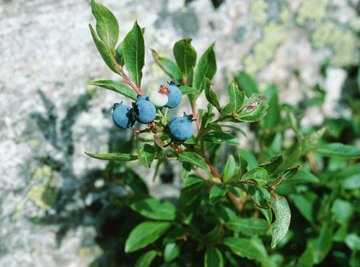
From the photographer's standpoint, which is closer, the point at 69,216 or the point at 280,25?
the point at 69,216

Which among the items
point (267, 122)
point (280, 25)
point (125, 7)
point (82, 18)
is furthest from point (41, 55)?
point (280, 25)

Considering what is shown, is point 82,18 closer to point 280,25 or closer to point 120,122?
point 120,122

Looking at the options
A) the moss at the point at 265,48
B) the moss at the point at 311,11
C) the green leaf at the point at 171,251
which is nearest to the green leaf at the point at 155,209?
the green leaf at the point at 171,251

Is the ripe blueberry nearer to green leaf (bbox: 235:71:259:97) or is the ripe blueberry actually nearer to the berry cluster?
the berry cluster

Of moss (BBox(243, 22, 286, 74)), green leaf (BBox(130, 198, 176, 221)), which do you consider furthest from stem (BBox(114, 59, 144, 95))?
moss (BBox(243, 22, 286, 74))

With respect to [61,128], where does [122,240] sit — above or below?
below

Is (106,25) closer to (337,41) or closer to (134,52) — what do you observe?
(134,52)

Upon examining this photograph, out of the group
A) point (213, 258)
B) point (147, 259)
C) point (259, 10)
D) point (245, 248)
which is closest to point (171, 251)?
point (147, 259)

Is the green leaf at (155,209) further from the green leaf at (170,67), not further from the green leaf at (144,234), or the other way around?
the green leaf at (170,67)
